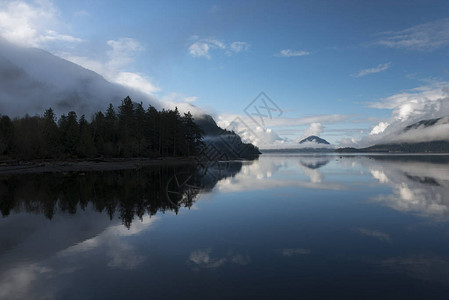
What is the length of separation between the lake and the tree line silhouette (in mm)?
79362

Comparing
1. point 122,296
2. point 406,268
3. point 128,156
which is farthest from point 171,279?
point 128,156

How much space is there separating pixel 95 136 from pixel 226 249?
111 meters

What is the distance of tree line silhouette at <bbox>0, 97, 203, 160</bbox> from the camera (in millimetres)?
97375

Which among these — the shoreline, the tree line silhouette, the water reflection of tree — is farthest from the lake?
the tree line silhouette

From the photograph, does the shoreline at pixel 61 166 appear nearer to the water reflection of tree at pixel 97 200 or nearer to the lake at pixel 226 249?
the water reflection of tree at pixel 97 200

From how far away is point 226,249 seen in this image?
1585cm

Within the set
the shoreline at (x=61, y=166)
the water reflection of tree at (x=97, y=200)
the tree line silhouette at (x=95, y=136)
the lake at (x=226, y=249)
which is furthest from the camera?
the tree line silhouette at (x=95, y=136)

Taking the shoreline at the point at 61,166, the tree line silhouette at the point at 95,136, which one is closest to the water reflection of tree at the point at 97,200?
the shoreline at the point at 61,166

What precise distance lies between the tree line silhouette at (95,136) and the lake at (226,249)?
7936 centimetres

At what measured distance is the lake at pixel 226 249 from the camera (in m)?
11.2

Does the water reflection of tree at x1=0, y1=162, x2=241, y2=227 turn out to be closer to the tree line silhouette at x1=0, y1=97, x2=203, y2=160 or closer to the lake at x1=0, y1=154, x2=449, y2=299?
the lake at x1=0, y1=154, x2=449, y2=299

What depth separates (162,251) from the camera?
15.7 m

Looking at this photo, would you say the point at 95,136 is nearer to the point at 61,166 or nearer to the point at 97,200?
the point at 61,166

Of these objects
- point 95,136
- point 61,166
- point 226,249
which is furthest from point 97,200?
point 95,136
